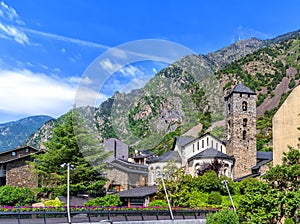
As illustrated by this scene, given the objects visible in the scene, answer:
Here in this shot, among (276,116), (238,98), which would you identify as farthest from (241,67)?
(276,116)

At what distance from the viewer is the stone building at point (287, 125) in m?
19.4

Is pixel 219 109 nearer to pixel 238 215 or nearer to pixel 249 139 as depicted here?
pixel 238 215

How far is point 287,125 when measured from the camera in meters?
20.1

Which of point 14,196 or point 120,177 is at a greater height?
point 120,177

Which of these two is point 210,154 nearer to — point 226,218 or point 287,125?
Result: point 287,125

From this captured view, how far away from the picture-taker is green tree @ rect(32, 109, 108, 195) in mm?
33344

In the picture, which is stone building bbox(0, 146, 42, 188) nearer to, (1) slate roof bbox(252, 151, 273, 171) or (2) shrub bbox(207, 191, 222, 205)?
(2) shrub bbox(207, 191, 222, 205)

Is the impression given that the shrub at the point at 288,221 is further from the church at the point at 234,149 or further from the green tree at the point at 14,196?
the green tree at the point at 14,196

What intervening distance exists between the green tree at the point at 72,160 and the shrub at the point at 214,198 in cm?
903

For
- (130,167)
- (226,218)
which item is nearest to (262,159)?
(130,167)

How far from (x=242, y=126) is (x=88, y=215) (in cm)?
2718

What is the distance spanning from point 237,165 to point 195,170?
5339 mm

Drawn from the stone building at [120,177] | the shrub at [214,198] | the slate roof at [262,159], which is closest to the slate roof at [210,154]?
the slate roof at [262,159]

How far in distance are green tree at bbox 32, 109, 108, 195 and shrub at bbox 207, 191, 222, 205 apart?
9.03 meters
